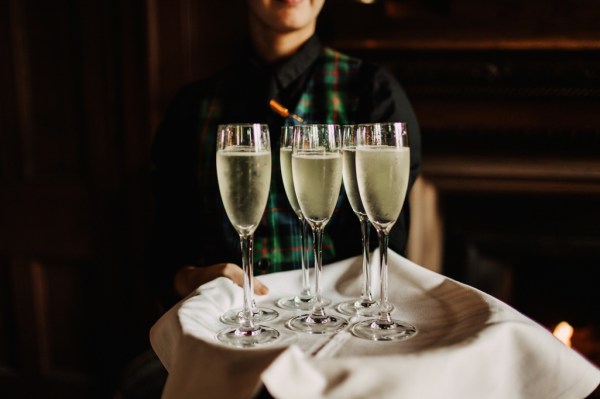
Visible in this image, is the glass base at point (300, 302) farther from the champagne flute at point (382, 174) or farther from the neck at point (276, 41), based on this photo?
the neck at point (276, 41)

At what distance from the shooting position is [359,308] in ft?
2.68

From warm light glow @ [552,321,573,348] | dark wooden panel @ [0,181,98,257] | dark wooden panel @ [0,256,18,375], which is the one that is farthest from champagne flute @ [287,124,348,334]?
dark wooden panel @ [0,256,18,375]

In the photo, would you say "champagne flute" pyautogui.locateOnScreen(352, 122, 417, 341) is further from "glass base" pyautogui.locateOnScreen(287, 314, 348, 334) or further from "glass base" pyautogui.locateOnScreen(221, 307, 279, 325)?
"glass base" pyautogui.locateOnScreen(221, 307, 279, 325)

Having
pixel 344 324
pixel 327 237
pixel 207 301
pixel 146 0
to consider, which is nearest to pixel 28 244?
pixel 146 0

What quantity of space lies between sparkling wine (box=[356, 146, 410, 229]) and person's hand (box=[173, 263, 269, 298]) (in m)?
0.23

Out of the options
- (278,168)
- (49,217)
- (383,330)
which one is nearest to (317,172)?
(383,330)

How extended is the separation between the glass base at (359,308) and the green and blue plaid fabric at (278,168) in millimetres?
402

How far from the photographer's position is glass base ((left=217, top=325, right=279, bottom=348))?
2.26 feet

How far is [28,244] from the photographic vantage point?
2.14m

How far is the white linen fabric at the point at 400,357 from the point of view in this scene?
558 millimetres

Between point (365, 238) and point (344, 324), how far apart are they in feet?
0.47

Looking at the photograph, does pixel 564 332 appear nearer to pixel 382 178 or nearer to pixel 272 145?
pixel 272 145

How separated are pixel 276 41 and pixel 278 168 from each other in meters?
0.34

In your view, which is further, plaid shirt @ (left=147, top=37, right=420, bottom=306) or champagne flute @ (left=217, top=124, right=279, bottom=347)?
plaid shirt @ (left=147, top=37, right=420, bottom=306)
